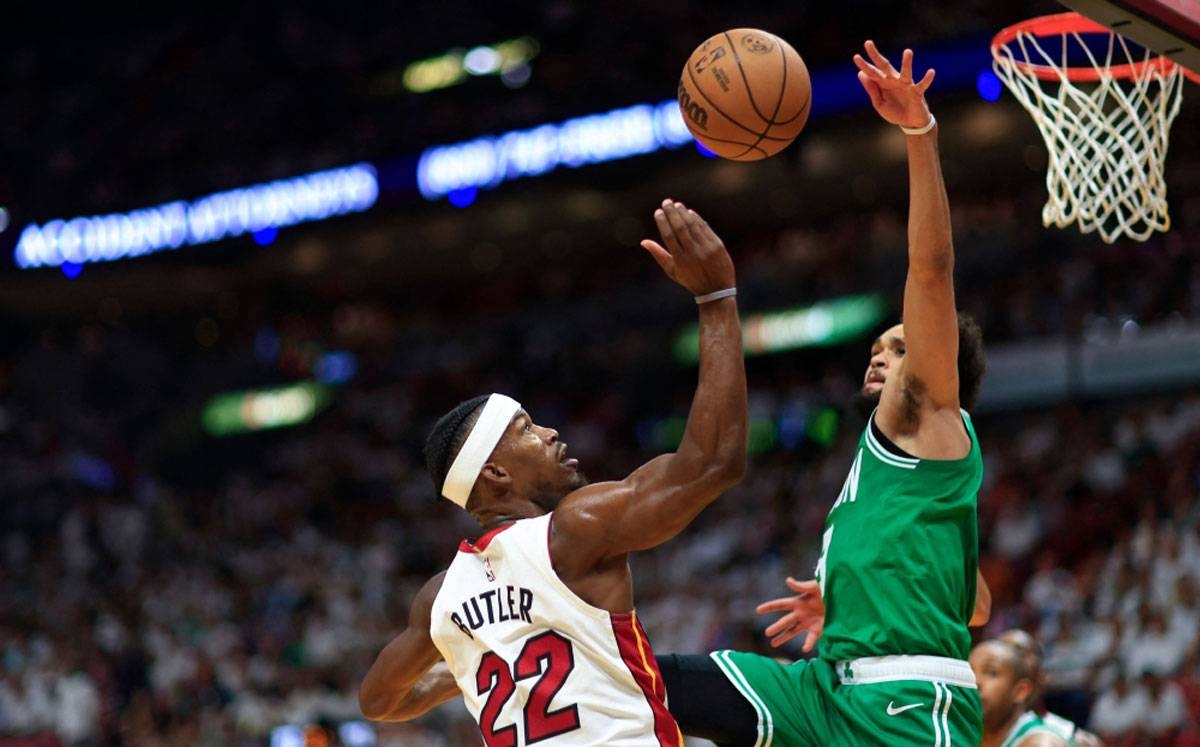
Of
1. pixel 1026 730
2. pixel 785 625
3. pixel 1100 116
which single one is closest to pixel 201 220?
pixel 1100 116

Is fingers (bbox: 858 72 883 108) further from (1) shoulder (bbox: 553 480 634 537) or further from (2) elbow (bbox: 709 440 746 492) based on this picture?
(1) shoulder (bbox: 553 480 634 537)

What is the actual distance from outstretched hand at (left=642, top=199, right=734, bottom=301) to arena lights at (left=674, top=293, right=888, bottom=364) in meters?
11.3

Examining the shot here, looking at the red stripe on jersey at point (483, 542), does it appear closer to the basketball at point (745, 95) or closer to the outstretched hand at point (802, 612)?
the outstretched hand at point (802, 612)

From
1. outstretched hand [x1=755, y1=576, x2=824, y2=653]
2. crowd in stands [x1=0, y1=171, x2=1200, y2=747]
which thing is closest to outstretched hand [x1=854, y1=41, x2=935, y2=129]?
outstretched hand [x1=755, y1=576, x2=824, y2=653]

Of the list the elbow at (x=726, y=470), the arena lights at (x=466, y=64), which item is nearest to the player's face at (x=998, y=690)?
the elbow at (x=726, y=470)

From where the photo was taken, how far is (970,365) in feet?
14.0

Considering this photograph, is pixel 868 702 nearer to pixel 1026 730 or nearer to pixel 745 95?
pixel 745 95

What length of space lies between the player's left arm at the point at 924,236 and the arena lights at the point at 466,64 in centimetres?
1392

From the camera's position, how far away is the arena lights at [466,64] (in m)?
17.6

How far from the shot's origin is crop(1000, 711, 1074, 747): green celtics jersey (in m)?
5.50

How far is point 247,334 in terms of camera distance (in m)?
21.8

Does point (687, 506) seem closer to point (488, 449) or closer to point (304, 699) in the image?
point (488, 449)

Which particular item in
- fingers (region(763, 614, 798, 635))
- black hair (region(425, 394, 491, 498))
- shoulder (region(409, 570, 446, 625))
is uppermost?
black hair (region(425, 394, 491, 498))

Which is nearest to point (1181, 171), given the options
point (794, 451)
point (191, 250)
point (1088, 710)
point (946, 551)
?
point (794, 451)
